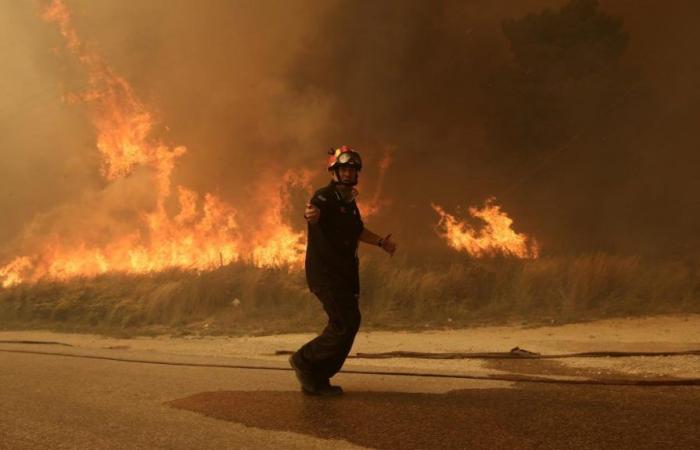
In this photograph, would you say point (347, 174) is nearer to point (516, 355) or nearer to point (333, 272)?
point (333, 272)

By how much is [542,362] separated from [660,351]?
1.26m

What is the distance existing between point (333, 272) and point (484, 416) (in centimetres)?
144

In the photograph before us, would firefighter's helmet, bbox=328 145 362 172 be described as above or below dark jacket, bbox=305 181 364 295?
above

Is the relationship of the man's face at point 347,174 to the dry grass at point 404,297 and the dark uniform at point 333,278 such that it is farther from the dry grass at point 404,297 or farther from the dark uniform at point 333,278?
the dry grass at point 404,297

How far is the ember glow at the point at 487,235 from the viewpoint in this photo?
14.8 m

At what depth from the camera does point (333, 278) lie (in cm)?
455

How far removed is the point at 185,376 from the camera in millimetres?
5805

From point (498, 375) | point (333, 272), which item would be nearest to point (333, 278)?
point (333, 272)

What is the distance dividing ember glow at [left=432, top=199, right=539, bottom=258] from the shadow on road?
9996 millimetres

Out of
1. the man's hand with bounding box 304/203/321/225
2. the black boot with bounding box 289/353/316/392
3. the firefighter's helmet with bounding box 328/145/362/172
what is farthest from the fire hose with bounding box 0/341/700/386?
the firefighter's helmet with bounding box 328/145/362/172

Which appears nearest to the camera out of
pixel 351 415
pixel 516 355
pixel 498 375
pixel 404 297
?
pixel 351 415

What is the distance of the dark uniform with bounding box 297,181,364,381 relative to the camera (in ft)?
14.7

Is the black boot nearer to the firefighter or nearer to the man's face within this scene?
the firefighter

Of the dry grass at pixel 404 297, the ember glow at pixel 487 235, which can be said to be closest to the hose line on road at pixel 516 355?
the dry grass at pixel 404 297
